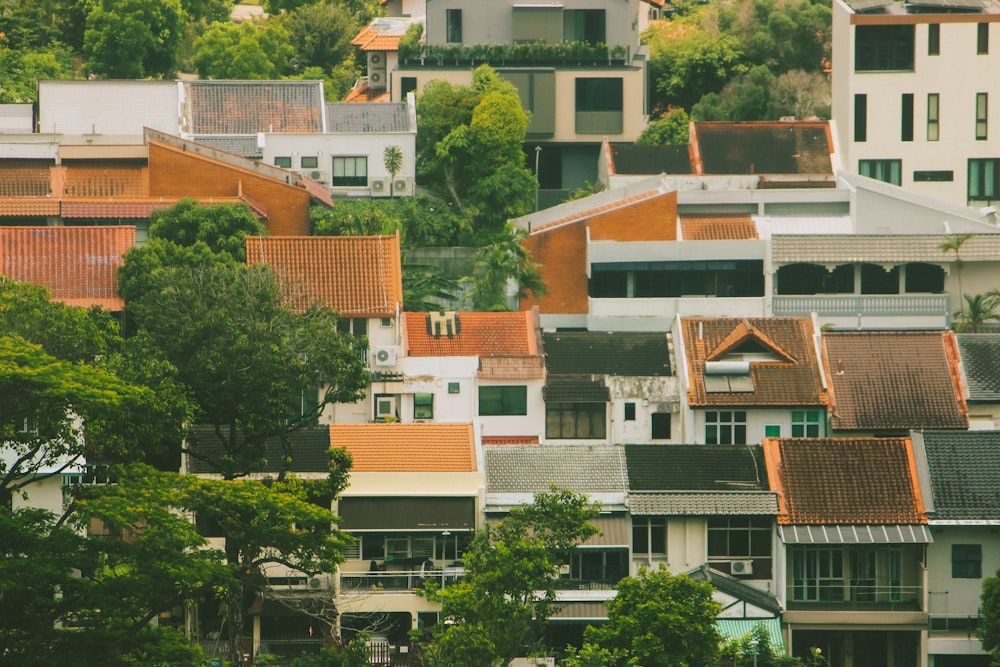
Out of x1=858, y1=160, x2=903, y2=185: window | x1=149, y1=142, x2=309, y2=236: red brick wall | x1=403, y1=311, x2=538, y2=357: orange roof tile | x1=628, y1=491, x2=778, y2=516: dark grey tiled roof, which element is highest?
x1=858, y1=160, x2=903, y2=185: window

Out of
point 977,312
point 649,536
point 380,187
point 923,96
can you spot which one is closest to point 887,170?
point 923,96

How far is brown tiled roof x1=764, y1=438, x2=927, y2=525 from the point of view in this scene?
58.2 m

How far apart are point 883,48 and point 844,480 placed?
3152 cm

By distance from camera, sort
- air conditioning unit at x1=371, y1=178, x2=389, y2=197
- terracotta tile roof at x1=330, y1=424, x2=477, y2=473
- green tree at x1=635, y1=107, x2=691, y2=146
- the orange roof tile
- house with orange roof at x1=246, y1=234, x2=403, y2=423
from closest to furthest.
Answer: terracotta tile roof at x1=330, y1=424, x2=477, y2=473 → house with orange roof at x1=246, y1=234, x2=403, y2=423 → the orange roof tile → air conditioning unit at x1=371, y1=178, x2=389, y2=197 → green tree at x1=635, y1=107, x2=691, y2=146

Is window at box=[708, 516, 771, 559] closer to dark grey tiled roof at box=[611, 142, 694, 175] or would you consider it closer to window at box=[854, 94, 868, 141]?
dark grey tiled roof at box=[611, 142, 694, 175]

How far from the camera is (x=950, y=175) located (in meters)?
86.4

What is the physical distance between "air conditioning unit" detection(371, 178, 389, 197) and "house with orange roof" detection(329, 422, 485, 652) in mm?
25993

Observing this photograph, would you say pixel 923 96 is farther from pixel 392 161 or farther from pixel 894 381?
pixel 894 381

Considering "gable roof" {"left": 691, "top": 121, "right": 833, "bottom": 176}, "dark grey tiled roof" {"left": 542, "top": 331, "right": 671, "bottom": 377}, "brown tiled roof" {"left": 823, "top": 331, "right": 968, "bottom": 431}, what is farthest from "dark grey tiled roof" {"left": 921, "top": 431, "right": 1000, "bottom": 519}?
"gable roof" {"left": 691, "top": 121, "right": 833, "bottom": 176}

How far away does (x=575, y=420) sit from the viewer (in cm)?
6775

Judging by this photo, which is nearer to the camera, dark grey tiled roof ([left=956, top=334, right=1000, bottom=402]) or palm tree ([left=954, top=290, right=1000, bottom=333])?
dark grey tiled roof ([left=956, top=334, right=1000, bottom=402])

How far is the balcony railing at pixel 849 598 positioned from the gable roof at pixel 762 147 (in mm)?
29169

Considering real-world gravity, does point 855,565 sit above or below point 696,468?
below

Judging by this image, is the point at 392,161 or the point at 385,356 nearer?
the point at 385,356
